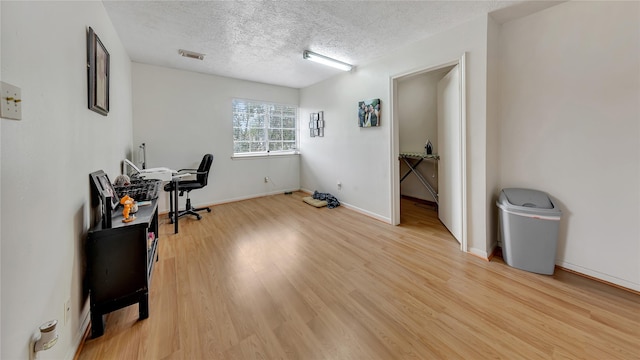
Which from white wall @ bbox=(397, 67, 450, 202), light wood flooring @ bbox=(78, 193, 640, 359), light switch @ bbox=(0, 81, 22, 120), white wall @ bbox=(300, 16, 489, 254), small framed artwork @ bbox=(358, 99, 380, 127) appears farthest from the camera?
white wall @ bbox=(397, 67, 450, 202)

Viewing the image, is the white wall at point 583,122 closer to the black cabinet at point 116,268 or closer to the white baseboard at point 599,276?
the white baseboard at point 599,276

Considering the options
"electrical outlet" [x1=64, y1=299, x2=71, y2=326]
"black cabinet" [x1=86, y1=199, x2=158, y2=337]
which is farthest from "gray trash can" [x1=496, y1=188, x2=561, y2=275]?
"electrical outlet" [x1=64, y1=299, x2=71, y2=326]

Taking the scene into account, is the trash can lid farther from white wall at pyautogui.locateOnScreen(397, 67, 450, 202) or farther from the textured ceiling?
white wall at pyautogui.locateOnScreen(397, 67, 450, 202)

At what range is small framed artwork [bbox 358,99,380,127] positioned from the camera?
3.49 m

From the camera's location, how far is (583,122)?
2.05 meters

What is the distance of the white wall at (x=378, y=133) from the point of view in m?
2.38

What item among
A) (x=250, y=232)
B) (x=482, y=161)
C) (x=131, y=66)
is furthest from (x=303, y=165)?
(x=482, y=161)

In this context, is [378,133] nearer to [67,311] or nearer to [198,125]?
[198,125]

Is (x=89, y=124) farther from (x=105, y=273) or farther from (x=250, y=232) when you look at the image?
(x=250, y=232)

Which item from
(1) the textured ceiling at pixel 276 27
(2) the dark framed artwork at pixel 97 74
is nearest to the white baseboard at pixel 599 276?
(1) the textured ceiling at pixel 276 27

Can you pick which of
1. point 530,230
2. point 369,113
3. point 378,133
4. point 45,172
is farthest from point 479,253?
point 45,172

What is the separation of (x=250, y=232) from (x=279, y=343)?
76.7 inches

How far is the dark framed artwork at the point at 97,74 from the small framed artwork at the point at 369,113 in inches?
120

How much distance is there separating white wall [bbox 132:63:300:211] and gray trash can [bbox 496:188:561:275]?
430 cm
